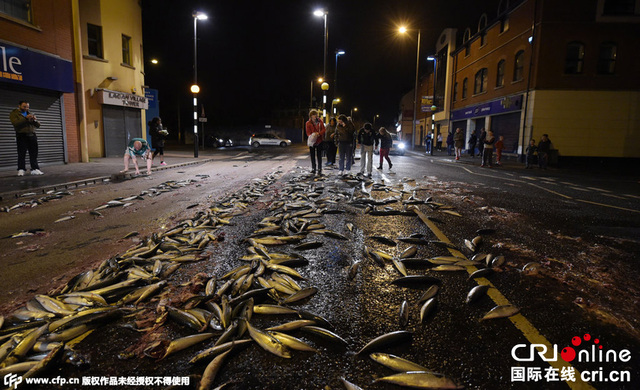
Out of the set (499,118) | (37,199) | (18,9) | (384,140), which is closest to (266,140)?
(499,118)

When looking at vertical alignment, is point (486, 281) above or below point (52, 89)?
below

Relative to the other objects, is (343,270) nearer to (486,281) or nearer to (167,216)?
(486,281)

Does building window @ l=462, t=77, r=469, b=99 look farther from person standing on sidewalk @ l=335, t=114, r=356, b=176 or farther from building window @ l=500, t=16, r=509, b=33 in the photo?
person standing on sidewalk @ l=335, t=114, r=356, b=176

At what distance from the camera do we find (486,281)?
3686mm

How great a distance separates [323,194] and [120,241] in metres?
4.83

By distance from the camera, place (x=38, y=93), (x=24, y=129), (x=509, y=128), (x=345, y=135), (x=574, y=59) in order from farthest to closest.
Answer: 1. (x=509, y=128)
2. (x=574, y=59)
3. (x=38, y=93)
4. (x=345, y=135)
5. (x=24, y=129)

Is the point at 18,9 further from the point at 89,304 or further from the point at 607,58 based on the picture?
the point at 607,58

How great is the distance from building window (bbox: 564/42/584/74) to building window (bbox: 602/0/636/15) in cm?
215

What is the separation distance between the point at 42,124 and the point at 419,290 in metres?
17.4

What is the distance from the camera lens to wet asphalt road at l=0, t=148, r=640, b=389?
7.54ft

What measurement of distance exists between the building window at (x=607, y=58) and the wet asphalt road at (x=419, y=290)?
66.0 feet

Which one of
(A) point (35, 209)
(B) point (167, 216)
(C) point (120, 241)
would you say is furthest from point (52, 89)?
(C) point (120, 241)

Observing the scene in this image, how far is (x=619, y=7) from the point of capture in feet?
70.7

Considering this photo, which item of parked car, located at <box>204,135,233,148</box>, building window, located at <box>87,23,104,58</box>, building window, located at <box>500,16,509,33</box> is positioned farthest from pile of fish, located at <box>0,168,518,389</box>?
parked car, located at <box>204,135,233,148</box>
